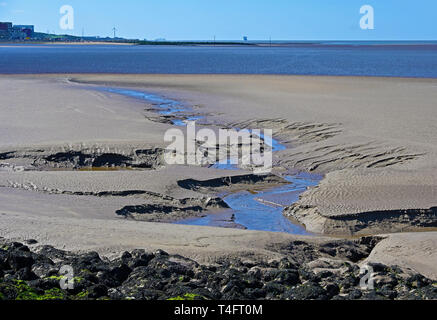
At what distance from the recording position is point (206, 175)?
39.5ft

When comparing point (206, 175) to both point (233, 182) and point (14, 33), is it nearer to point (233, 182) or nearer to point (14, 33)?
point (233, 182)

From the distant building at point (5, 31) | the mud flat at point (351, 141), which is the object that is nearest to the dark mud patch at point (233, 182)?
the mud flat at point (351, 141)

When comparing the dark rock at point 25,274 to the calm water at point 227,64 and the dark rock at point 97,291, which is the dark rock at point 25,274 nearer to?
the dark rock at point 97,291

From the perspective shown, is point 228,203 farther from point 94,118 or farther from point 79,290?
point 94,118

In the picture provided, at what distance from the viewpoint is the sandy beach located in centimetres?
841

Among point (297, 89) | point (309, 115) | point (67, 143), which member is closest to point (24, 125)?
point (67, 143)

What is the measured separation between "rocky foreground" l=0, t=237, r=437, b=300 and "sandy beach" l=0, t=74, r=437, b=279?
0.54m

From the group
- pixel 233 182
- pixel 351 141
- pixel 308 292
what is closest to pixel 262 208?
pixel 233 182

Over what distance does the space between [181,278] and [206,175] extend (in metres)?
5.50

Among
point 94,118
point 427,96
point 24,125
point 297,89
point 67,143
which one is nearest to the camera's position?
point 67,143

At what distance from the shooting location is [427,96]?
25672mm

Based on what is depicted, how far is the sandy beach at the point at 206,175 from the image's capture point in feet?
27.6

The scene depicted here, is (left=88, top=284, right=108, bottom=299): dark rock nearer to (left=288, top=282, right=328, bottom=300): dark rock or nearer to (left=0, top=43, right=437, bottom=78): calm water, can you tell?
(left=288, top=282, right=328, bottom=300): dark rock

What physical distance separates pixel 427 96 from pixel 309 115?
27.4 feet
